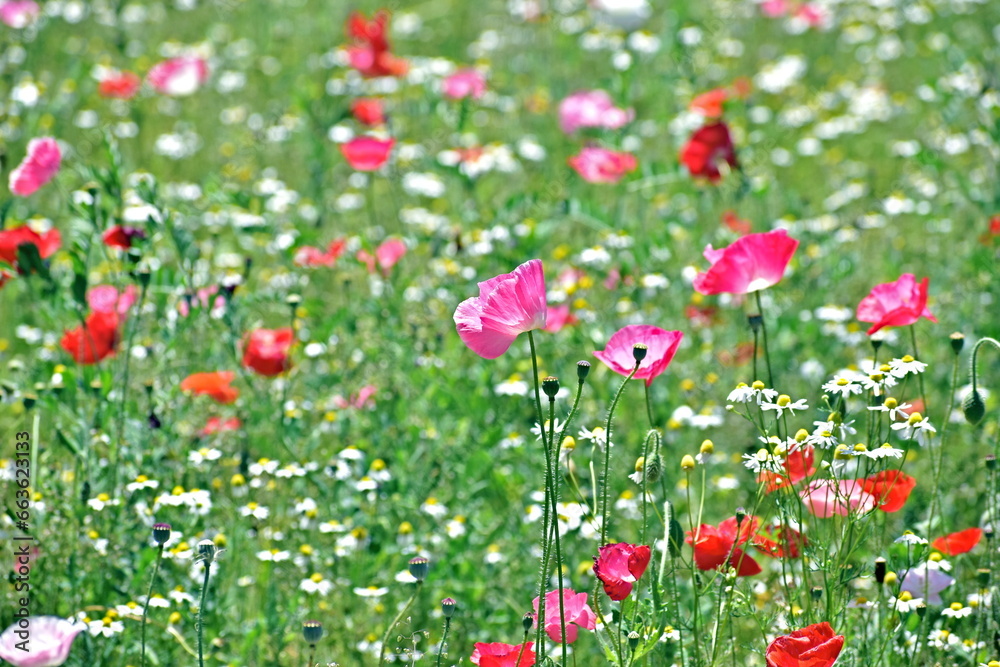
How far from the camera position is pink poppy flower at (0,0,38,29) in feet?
17.4

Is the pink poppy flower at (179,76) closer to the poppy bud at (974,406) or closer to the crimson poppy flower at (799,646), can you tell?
the poppy bud at (974,406)

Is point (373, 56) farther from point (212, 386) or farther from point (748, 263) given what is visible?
point (748, 263)

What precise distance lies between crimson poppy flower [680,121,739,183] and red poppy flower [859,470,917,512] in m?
1.62

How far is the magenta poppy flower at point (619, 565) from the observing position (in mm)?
1752

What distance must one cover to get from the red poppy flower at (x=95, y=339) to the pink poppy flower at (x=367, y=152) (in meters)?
1.10

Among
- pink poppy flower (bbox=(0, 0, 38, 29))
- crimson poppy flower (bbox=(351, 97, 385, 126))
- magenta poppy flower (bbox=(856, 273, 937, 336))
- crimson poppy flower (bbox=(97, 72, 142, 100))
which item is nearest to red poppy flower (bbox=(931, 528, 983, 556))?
magenta poppy flower (bbox=(856, 273, 937, 336))

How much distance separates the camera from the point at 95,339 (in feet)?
8.98

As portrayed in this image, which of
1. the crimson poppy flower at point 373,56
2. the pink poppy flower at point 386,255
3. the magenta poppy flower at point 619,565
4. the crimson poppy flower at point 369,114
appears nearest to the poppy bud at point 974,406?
the magenta poppy flower at point 619,565

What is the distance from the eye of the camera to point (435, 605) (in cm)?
265

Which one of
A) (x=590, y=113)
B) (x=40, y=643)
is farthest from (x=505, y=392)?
(x=590, y=113)

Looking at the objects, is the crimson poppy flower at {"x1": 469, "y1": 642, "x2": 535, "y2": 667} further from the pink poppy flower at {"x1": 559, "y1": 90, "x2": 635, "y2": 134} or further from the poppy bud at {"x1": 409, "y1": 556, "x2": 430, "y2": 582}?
the pink poppy flower at {"x1": 559, "y1": 90, "x2": 635, "y2": 134}

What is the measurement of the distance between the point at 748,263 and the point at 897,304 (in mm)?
304

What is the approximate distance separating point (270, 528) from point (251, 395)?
667mm

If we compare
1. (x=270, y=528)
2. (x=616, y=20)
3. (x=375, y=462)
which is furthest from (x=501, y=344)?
(x=616, y=20)
